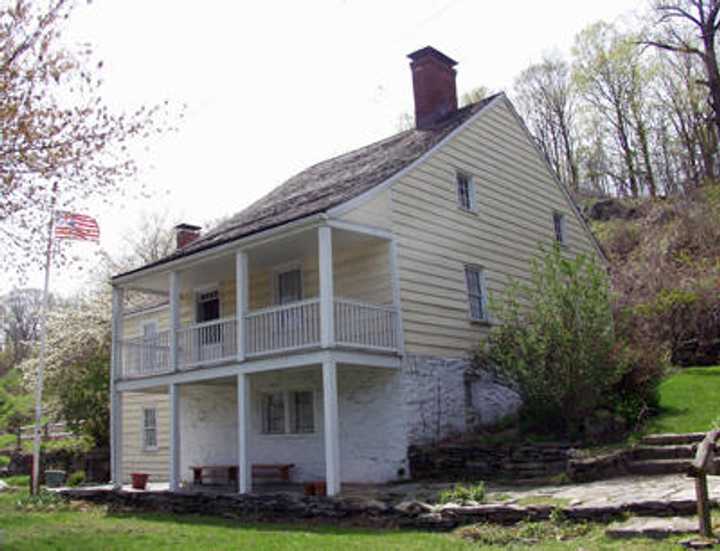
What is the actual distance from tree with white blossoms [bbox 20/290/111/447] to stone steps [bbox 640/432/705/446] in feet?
58.5

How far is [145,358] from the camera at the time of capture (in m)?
18.6

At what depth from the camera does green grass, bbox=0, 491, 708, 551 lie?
345 inches

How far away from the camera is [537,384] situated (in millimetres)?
14211

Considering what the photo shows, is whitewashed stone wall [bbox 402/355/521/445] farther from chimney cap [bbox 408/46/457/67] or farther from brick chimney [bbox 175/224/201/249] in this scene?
brick chimney [bbox 175/224/201/249]

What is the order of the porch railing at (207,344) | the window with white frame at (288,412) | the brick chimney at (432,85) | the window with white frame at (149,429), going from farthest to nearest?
the window with white frame at (149,429) < the brick chimney at (432,85) < the window with white frame at (288,412) < the porch railing at (207,344)

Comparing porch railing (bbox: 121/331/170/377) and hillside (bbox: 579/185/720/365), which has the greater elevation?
hillside (bbox: 579/185/720/365)

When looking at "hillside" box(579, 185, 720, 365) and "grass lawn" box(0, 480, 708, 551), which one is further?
"hillside" box(579, 185, 720, 365)

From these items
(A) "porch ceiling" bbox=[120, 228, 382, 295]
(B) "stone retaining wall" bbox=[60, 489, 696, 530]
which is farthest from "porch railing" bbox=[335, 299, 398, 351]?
(B) "stone retaining wall" bbox=[60, 489, 696, 530]

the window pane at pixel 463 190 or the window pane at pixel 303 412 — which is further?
the window pane at pixel 463 190

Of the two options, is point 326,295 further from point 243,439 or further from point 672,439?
point 672,439

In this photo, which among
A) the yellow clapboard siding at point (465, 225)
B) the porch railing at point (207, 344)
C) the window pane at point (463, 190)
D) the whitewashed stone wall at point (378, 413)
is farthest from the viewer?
the window pane at point (463, 190)

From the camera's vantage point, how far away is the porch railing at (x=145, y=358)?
18.4 metres

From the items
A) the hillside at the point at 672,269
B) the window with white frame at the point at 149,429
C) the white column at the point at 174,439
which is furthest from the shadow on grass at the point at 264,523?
the hillside at the point at 672,269

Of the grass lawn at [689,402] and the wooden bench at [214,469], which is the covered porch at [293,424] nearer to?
the wooden bench at [214,469]
